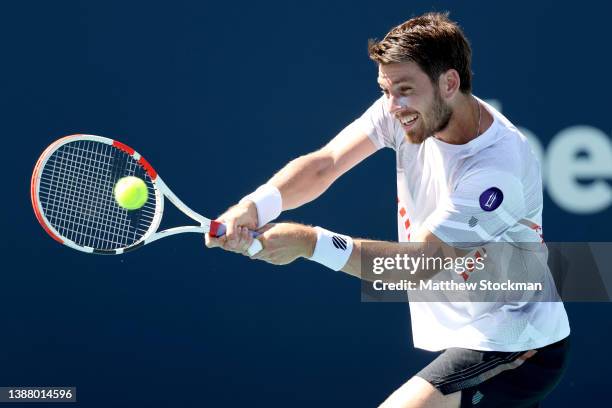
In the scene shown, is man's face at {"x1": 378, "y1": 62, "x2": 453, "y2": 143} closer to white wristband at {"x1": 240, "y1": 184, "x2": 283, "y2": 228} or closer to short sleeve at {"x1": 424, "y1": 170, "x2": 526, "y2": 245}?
short sleeve at {"x1": 424, "y1": 170, "x2": 526, "y2": 245}

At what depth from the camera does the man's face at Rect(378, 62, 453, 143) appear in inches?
145

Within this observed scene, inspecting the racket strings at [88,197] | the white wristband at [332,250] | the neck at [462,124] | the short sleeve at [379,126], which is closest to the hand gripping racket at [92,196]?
Answer: the racket strings at [88,197]

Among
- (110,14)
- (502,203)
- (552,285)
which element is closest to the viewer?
(502,203)

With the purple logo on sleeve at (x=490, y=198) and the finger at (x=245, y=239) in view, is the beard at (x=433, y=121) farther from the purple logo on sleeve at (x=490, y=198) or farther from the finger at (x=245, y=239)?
the finger at (x=245, y=239)

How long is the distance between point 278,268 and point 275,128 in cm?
62

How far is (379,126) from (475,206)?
588 mm

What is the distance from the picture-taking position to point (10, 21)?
16.5 ft

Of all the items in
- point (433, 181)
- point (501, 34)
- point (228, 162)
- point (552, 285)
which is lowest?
point (552, 285)

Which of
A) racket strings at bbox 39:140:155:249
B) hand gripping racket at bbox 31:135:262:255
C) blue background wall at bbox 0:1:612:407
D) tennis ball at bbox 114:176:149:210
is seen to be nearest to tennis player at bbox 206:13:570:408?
tennis ball at bbox 114:176:149:210

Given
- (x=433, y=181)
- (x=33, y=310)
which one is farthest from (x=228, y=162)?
(x=433, y=181)

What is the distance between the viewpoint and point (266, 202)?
3789 millimetres

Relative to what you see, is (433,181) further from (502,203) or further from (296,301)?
(296,301)

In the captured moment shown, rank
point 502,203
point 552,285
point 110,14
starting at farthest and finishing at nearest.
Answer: point 110,14
point 552,285
point 502,203

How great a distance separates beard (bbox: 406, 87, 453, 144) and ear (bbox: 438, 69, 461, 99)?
2cm
